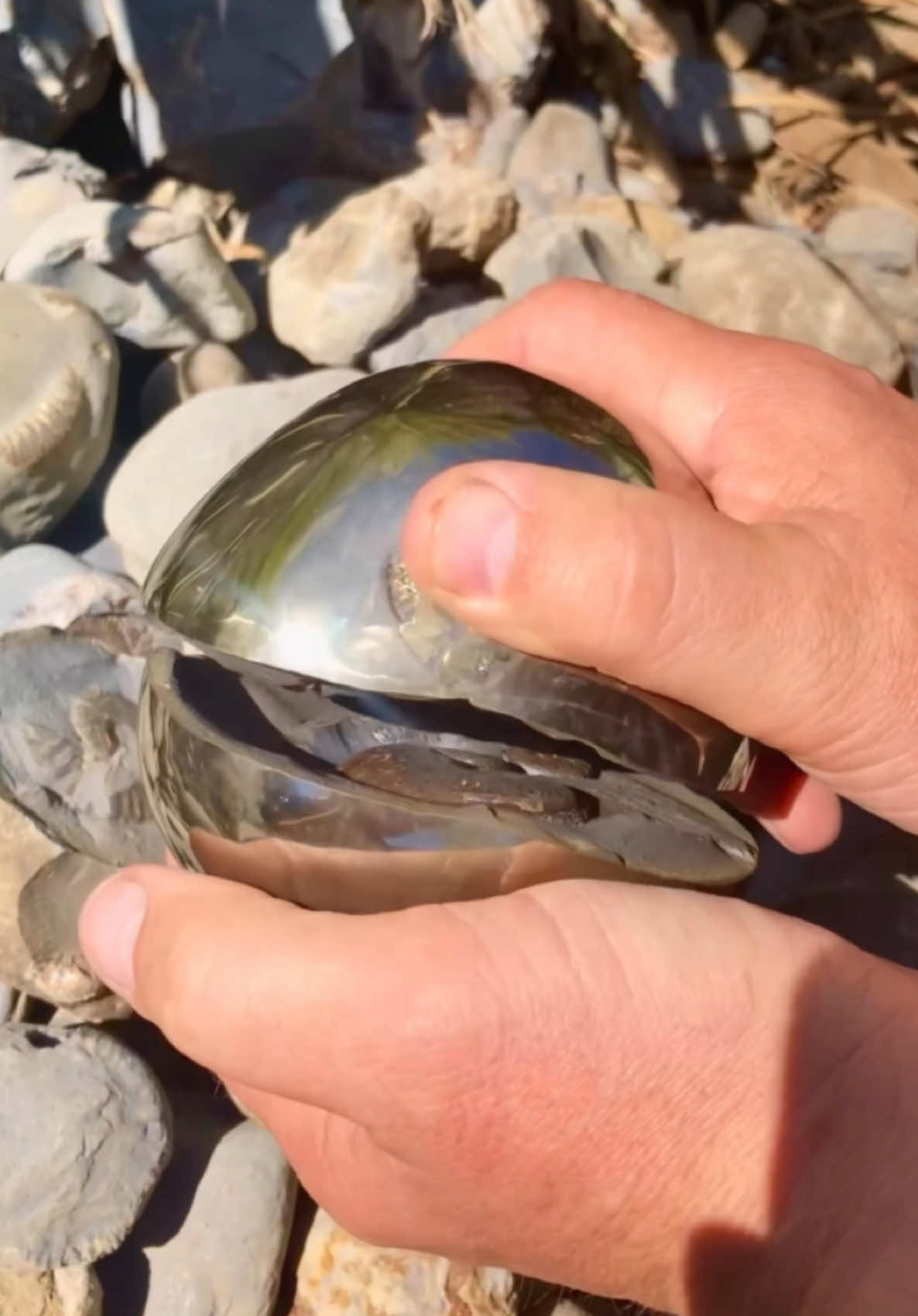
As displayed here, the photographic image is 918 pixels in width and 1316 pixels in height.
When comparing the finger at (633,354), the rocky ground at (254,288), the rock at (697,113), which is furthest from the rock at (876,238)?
the finger at (633,354)

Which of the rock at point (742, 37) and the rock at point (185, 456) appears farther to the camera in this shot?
the rock at point (742, 37)

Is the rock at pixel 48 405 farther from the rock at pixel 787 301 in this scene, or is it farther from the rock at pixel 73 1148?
the rock at pixel 787 301

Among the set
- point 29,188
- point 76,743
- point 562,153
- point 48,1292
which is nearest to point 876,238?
point 562,153

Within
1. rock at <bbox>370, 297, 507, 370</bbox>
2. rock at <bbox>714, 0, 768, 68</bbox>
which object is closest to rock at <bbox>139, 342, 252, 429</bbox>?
rock at <bbox>370, 297, 507, 370</bbox>

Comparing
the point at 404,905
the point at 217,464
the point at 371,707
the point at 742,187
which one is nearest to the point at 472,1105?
the point at 404,905

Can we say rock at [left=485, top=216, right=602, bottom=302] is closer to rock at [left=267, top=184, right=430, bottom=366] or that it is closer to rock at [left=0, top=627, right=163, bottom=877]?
rock at [left=267, top=184, right=430, bottom=366]

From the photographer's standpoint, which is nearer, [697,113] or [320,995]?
[320,995]

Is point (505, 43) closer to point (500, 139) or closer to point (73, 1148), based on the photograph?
point (500, 139)
